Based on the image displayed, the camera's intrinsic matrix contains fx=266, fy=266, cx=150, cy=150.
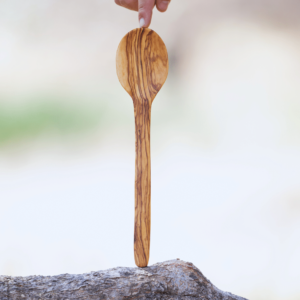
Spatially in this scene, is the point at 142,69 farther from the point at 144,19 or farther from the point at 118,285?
the point at 118,285

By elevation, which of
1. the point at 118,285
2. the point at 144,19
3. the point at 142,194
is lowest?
the point at 118,285

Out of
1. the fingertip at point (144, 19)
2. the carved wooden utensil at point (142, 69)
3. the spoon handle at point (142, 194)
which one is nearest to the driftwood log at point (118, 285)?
the spoon handle at point (142, 194)

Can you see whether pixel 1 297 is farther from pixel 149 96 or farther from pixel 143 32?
pixel 143 32

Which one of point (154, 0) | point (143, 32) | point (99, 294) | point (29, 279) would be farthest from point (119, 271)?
point (154, 0)

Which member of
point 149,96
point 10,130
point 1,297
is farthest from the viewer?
point 10,130

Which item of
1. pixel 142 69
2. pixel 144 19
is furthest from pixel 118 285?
pixel 144 19

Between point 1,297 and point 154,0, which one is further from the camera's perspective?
point 154,0
